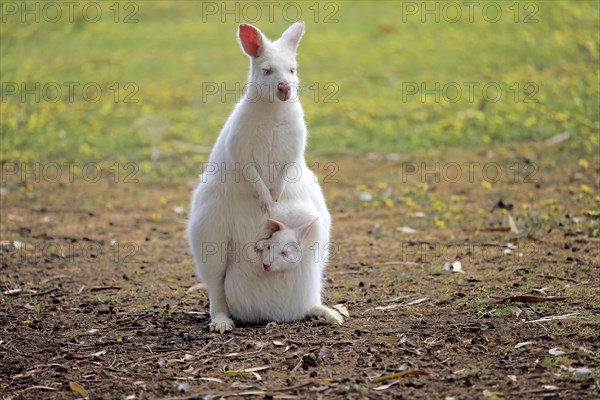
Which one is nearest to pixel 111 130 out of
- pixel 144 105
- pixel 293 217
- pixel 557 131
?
pixel 144 105

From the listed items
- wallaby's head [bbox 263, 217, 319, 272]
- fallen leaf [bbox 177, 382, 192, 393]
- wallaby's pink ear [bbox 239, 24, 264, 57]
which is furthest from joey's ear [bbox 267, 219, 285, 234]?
fallen leaf [bbox 177, 382, 192, 393]

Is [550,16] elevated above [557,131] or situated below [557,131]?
above

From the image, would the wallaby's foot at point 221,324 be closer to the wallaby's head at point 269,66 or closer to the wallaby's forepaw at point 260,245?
the wallaby's forepaw at point 260,245

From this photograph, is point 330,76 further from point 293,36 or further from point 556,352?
point 556,352

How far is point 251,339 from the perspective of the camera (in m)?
5.00

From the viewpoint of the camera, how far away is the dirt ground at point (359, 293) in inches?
168

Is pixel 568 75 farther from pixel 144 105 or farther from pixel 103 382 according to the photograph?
pixel 103 382

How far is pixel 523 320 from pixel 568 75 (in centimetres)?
853

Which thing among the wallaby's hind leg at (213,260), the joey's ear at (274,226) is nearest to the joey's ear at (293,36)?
the joey's ear at (274,226)

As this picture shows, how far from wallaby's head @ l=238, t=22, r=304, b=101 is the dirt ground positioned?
58.4 inches

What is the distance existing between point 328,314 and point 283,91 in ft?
4.83

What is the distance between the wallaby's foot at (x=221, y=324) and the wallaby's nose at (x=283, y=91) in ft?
4.77

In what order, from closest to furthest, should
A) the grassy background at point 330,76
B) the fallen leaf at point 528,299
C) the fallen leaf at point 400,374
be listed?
the fallen leaf at point 400,374 → the fallen leaf at point 528,299 → the grassy background at point 330,76

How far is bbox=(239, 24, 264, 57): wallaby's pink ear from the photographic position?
5098 millimetres
